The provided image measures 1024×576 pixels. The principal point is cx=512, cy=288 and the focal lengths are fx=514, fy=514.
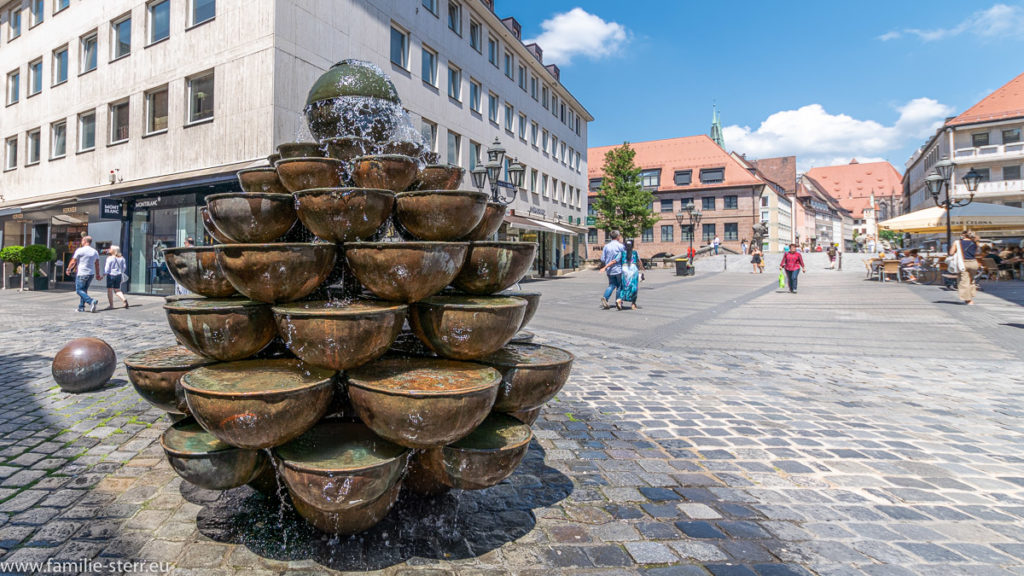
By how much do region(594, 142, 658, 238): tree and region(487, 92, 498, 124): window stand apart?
18.5m

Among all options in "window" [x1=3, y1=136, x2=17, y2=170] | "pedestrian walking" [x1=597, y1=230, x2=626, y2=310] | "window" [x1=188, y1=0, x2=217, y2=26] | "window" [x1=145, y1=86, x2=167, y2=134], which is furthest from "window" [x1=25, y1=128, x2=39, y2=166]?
"pedestrian walking" [x1=597, y1=230, x2=626, y2=310]

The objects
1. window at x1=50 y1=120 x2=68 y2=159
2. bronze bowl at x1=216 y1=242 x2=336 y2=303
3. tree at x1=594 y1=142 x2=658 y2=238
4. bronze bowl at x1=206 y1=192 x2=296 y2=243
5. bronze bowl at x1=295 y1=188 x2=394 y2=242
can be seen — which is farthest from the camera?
tree at x1=594 y1=142 x2=658 y2=238

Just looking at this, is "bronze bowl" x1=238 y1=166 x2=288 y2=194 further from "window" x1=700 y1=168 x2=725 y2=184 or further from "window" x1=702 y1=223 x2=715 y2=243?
"window" x1=700 y1=168 x2=725 y2=184

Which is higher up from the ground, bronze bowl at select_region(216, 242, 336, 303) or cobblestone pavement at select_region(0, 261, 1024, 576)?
bronze bowl at select_region(216, 242, 336, 303)

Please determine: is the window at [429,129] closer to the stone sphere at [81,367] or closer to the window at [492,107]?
the window at [492,107]

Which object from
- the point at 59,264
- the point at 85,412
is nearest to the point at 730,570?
the point at 85,412

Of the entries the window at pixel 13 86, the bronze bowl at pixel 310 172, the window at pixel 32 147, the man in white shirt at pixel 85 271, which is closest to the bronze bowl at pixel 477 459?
the bronze bowl at pixel 310 172

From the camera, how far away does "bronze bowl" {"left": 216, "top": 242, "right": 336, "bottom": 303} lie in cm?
212

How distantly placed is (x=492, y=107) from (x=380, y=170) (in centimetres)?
2663

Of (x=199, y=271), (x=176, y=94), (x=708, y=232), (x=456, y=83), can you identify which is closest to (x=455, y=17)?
(x=456, y=83)

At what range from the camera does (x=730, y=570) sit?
7.27ft

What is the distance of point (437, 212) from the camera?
7.84 feet

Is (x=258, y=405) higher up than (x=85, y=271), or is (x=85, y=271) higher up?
(x=85, y=271)

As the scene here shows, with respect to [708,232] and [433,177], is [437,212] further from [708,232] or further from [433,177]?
[708,232]
